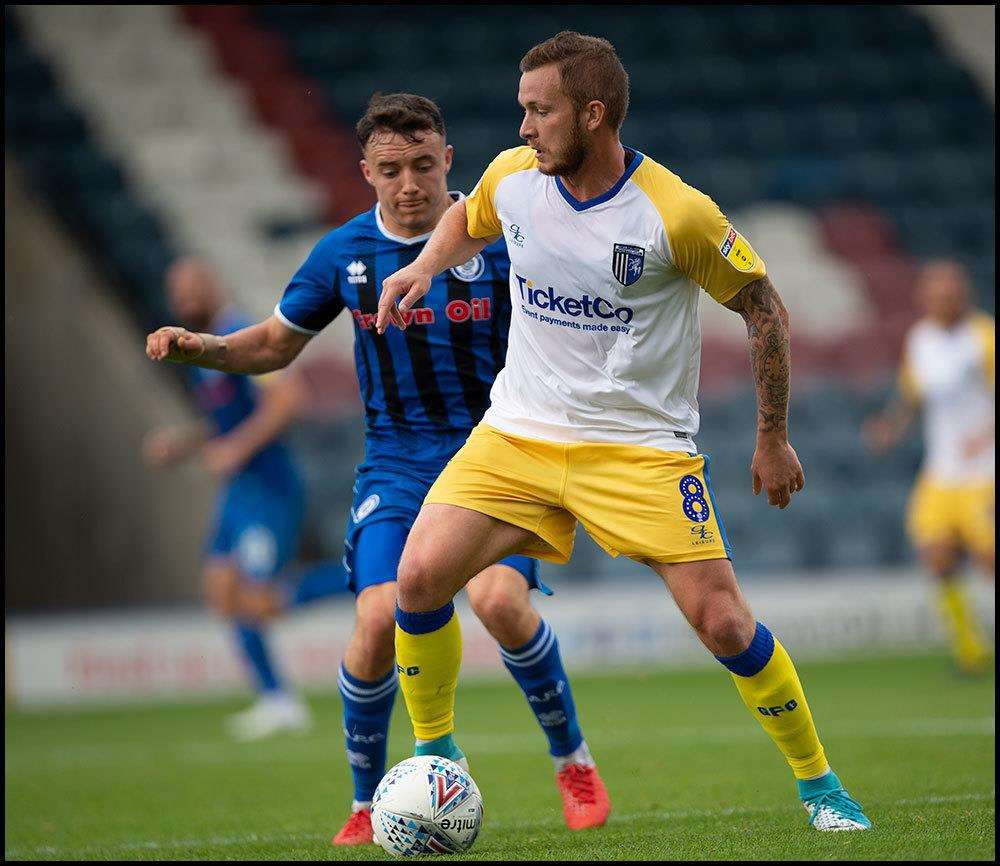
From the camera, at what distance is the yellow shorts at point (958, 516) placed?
10.6 m

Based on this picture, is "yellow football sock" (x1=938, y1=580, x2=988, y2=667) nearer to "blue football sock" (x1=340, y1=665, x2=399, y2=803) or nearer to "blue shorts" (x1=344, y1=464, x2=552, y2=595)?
"blue shorts" (x1=344, y1=464, x2=552, y2=595)

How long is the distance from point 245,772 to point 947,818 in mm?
3842

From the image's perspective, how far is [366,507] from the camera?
17.9 ft

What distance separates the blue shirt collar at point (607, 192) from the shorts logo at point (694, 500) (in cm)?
86

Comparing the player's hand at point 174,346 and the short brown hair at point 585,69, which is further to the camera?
the player's hand at point 174,346

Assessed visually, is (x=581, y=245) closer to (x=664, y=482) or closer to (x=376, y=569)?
(x=664, y=482)

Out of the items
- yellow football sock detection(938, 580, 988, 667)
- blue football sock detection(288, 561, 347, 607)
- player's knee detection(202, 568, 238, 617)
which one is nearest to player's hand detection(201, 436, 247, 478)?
player's knee detection(202, 568, 238, 617)

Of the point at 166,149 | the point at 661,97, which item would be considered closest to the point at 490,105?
the point at 661,97

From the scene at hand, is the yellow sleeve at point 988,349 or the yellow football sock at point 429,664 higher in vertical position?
the yellow football sock at point 429,664

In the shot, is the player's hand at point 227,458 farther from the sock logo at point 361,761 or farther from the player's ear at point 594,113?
the player's ear at point 594,113

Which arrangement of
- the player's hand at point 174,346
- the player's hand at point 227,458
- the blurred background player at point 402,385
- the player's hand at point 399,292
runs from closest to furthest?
the player's hand at point 399,292 → the player's hand at point 174,346 → the blurred background player at point 402,385 → the player's hand at point 227,458

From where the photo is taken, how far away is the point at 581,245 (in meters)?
4.69

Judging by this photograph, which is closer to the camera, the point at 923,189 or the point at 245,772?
the point at 245,772

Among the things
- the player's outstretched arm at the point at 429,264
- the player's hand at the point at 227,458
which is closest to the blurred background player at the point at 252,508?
the player's hand at the point at 227,458
